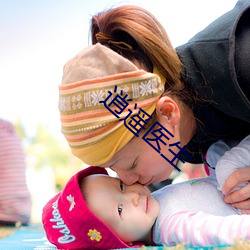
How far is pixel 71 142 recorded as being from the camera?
998 millimetres

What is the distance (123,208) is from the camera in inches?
39.4

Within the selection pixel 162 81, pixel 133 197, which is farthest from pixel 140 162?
pixel 162 81

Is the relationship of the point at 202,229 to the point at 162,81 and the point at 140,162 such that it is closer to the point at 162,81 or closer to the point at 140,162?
the point at 140,162

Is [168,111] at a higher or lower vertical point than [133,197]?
higher

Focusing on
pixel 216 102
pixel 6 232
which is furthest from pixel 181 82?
pixel 6 232

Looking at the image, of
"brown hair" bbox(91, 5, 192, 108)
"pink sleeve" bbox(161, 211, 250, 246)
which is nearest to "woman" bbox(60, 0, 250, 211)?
"brown hair" bbox(91, 5, 192, 108)

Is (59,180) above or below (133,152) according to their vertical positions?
below

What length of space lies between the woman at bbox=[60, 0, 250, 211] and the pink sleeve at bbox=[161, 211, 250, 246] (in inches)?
5.5

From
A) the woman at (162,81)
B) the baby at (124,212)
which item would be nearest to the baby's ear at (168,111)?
the woman at (162,81)

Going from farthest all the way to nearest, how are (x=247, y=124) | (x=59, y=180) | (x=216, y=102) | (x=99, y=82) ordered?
(x=59, y=180) < (x=247, y=124) < (x=216, y=102) < (x=99, y=82)

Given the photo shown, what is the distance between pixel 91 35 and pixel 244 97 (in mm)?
398

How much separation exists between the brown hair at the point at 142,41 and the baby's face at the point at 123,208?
25 cm

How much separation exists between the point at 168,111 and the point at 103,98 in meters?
0.16

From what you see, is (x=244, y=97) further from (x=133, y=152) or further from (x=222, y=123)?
(x=133, y=152)
